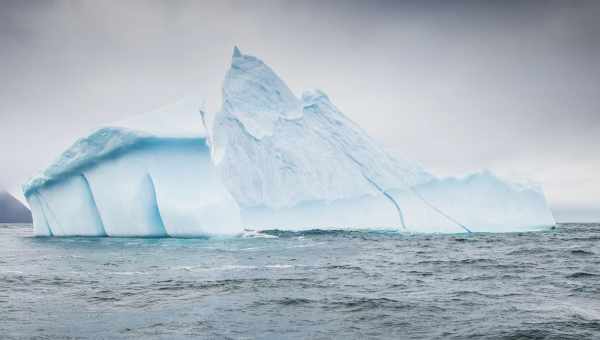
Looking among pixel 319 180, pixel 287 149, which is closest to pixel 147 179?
pixel 287 149

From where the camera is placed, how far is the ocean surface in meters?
5.42

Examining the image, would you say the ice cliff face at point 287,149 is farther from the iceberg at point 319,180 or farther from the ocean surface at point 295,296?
the ocean surface at point 295,296

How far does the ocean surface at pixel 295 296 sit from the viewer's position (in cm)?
542

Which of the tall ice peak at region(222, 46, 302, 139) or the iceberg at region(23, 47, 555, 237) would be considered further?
the tall ice peak at region(222, 46, 302, 139)


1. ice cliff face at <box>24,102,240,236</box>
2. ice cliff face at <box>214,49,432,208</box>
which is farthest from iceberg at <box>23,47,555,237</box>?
ice cliff face at <box>24,102,240,236</box>

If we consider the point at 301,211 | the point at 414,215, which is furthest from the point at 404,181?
the point at 301,211

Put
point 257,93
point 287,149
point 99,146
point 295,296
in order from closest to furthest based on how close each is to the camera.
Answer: point 295,296 < point 99,146 < point 287,149 < point 257,93

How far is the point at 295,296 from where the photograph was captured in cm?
730

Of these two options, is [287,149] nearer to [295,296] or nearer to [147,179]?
[147,179]

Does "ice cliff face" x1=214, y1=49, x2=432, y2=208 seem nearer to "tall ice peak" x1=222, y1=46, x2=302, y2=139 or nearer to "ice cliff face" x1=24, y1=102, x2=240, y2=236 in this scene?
"tall ice peak" x1=222, y1=46, x2=302, y2=139

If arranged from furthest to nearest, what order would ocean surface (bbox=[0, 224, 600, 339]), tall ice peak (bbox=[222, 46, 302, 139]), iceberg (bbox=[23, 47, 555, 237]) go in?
1. tall ice peak (bbox=[222, 46, 302, 139])
2. iceberg (bbox=[23, 47, 555, 237])
3. ocean surface (bbox=[0, 224, 600, 339])

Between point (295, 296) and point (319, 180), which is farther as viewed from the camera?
point (319, 180)

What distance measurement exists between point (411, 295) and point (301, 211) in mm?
16916

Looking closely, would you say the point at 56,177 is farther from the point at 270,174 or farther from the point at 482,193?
the point at 482,193
